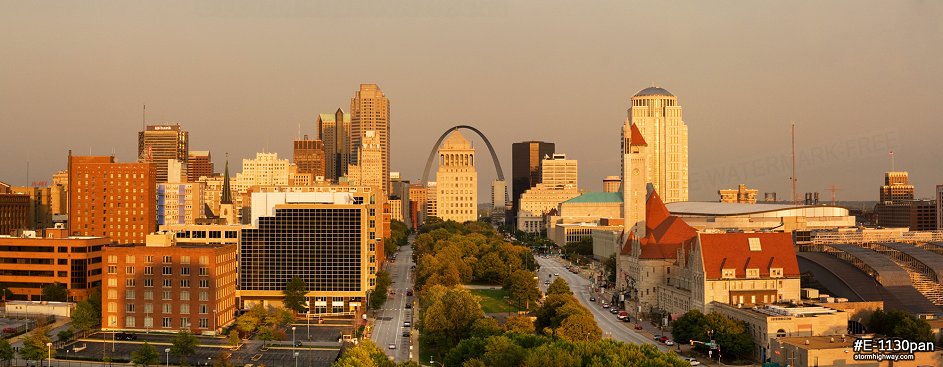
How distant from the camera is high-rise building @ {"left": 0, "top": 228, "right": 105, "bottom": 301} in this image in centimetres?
14650

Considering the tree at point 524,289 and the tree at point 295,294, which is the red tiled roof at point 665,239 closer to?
the tree at point 524,289

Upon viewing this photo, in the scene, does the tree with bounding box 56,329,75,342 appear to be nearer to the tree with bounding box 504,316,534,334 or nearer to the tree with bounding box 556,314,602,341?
the tree with bounding box 504,316,534,334

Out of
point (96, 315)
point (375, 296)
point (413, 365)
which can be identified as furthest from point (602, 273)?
point (413, 365)

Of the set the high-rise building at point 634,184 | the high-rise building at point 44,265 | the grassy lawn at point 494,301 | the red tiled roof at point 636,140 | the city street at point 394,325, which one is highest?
the red tiled roof at point 636,140

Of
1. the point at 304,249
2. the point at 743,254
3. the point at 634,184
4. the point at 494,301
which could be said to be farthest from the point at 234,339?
the point at 634,184

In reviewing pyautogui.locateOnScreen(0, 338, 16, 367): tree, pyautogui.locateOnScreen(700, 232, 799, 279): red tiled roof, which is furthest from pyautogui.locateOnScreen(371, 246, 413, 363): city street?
pyautogui.locateOnScreen(700, 232, 799, 279): red tiled roof

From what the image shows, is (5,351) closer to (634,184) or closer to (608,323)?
(608,323)

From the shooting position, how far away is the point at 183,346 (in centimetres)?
10056

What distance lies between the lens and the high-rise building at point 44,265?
14650cm

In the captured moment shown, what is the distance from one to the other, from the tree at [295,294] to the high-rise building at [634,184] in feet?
189

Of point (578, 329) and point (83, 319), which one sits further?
point (83, 319)

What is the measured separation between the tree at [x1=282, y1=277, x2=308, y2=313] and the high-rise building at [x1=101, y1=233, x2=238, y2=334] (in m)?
13.9

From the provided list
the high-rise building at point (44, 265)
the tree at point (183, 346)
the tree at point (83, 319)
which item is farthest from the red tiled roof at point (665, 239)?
the high-rise building at point (44, 265)

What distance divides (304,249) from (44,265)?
41.0m
